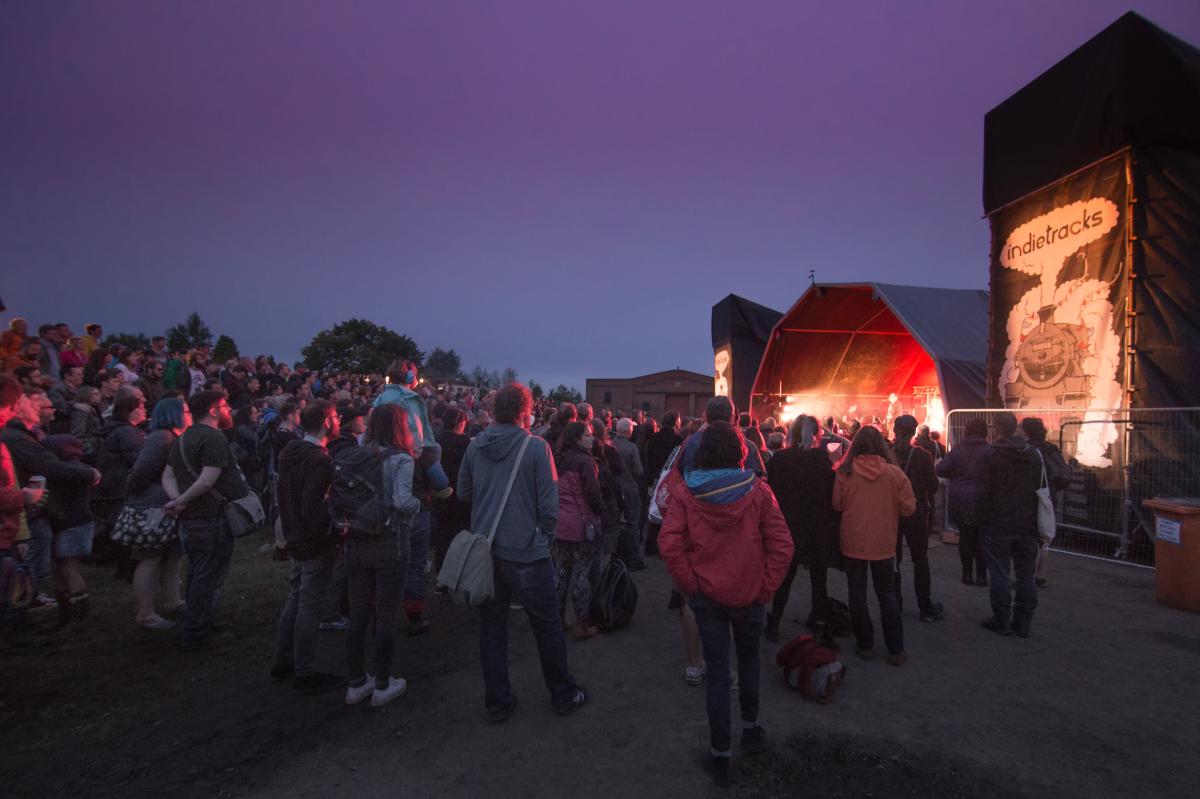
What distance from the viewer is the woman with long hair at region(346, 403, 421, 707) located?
3857 mm

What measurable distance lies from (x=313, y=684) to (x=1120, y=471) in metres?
10.7

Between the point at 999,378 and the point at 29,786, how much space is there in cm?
1412

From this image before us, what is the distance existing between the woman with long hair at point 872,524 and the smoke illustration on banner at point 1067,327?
6.27 m

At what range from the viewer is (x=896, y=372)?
66.2 feet

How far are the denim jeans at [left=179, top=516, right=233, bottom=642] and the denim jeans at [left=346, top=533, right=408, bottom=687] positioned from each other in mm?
1711

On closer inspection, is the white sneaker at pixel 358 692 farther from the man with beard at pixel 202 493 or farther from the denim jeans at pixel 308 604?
the man with beard at pixel 202 493

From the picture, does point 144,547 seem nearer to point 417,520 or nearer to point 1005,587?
point 417,520

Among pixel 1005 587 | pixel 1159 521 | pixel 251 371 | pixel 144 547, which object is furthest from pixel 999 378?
pixel 251 371

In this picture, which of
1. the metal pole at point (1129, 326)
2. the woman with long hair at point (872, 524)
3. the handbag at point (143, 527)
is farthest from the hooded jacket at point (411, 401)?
the metal pole at point (1129, 326)

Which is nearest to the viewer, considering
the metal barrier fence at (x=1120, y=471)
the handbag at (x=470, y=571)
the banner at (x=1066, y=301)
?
the handbag at (x=470, y=571)

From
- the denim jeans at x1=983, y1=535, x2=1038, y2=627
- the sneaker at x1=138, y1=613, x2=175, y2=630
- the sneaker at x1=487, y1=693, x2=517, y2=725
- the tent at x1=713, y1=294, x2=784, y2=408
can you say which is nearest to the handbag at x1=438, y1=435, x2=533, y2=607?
the sneaker at x1=487, y1=693, x2=517, y2=725

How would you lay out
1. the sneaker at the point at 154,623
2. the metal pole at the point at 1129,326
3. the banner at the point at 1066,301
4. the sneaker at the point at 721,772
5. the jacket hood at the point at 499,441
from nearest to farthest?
1. the sneaker at the point at 721,772
2. the jacket hood at the point at 499,441
3. the sneaker at the point at 154,623
4. the metal pole at the point at 1129,326
5. the banner at the point at 1066,301

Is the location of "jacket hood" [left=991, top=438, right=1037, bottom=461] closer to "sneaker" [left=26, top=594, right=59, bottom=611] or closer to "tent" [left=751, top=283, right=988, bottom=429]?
"sneaker" [left=26, top=594, right=59, bottom=611]

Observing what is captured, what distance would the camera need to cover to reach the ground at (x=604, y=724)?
3193mm
